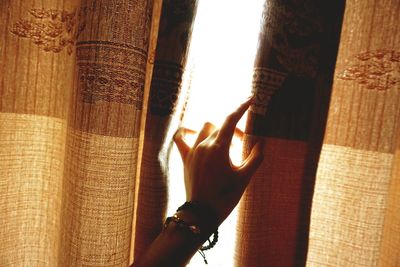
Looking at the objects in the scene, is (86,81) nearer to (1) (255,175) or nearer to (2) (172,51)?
(2) (172,51)

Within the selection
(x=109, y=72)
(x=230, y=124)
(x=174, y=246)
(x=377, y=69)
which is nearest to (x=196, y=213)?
(x=174, y=246)

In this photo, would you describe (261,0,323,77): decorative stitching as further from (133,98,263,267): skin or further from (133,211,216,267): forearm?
(133,211,216,267): forearm

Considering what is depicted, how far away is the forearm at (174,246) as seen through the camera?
39cm

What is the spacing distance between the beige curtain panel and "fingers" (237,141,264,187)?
0.04m

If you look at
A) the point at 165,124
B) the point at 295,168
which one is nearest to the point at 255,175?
the point at 295,168

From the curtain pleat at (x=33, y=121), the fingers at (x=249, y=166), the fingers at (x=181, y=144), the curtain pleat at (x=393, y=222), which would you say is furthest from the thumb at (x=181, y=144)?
the curtain pleat at (x=393, y=222)

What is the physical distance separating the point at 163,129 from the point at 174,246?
218 mm

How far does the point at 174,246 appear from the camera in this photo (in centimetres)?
39

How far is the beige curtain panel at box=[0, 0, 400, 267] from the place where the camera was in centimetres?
36

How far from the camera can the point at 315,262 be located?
→ 0.40 m

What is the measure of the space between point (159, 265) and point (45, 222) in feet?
0.84

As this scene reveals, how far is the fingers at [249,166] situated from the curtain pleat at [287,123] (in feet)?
0.07

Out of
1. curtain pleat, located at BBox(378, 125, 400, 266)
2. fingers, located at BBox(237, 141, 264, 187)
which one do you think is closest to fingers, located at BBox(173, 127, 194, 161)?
fingers, located at BBox(237, 141, 264, 187)

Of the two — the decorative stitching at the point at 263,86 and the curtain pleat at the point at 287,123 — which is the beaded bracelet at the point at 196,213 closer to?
the curtain pleat at the point at 287,123
